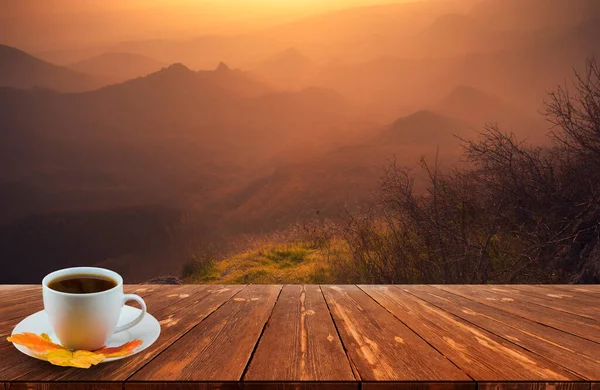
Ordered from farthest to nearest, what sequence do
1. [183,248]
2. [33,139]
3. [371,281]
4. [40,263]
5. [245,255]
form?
1. [33,139]
2. [40,263]
3. [183,248]
4. [245,255]
5. [371,281]

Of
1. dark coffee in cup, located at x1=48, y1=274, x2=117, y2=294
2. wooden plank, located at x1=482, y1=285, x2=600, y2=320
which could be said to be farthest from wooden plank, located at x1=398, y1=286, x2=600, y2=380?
dark coffee in cup, located at x1=48, y1=274, x2=117, y2=294

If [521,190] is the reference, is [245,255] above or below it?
below

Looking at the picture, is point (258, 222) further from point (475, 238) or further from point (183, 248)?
point (475, 238)

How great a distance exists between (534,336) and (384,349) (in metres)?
0.40

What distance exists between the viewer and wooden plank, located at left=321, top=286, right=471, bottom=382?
2.70ft

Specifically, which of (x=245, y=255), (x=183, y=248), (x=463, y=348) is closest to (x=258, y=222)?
(x=183, y=248)

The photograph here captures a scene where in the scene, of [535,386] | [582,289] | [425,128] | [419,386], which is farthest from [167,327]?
[425,128]

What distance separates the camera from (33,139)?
1305 centimetres

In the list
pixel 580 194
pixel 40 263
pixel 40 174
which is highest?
pixel 40 174

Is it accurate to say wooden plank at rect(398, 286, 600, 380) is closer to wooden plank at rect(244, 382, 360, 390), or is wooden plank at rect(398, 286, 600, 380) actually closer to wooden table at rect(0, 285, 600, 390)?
wooden table at rect(0, 285, 600, 390)

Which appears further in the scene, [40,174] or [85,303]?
[40,174]

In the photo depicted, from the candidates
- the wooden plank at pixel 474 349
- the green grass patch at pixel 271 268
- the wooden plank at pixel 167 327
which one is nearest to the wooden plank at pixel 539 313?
the wooden plank at pixel 474 349

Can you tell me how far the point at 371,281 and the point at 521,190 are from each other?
1591 mm

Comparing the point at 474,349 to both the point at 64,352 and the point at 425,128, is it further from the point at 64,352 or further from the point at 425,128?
the point at 425,128
